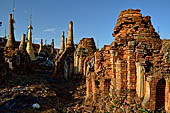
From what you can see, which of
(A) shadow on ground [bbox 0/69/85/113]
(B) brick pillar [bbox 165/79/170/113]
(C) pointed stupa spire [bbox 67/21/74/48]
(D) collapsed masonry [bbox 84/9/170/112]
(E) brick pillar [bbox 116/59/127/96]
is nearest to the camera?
(B) brick pillar [bbox 165/79/170/113]

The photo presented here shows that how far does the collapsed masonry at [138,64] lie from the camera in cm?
650

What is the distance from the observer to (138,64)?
714 centimetres

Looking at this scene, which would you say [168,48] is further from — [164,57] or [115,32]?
[115,32]

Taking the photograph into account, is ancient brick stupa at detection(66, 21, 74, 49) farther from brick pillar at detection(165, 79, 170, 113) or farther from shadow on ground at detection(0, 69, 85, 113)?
brick pillar at detection(165, 79, 170, 113)

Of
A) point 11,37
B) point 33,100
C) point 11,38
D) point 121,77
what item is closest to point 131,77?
point 121,77

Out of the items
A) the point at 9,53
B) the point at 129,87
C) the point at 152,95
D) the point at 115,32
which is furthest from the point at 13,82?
the point at 152,95

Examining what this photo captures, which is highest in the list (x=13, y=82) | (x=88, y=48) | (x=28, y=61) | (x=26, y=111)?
(x=88, y=48)

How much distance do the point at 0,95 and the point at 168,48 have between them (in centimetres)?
1084

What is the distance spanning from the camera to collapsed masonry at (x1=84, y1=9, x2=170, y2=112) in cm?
650

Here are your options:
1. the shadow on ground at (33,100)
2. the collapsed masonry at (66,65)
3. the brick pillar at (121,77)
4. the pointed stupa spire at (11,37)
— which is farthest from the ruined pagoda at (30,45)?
the brick pillar at (121,77)

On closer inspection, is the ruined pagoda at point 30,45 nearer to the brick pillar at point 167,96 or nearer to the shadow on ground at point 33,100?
the shadow on ground at point 33,100

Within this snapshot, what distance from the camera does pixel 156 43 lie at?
7.70m

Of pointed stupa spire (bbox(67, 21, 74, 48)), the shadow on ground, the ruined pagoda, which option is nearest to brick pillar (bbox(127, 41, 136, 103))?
the shadow on ground

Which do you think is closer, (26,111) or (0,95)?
(26,111)
